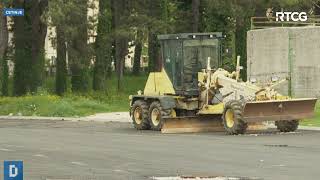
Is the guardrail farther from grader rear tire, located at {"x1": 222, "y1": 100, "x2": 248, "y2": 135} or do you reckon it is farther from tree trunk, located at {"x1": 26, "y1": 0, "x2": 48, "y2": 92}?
grader rear tire, located at {"x1": 222, "y1": 100, "x2": 248, "y2": 135}

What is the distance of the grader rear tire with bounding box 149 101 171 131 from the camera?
25875 millimetres

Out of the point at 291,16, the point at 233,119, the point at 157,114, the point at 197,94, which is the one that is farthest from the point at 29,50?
the point at 233,119

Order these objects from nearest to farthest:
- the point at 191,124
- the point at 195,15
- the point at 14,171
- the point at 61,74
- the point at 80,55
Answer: the point at 14,171 < the point at 191,124 < the point at 80,55 < the point at 61,74 < the point at 195,15

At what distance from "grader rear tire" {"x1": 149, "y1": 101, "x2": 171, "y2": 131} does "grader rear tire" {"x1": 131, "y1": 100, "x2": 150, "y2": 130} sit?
26cm

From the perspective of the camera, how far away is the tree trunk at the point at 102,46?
53156mm

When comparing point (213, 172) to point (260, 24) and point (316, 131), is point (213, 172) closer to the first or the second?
point (316, 131)

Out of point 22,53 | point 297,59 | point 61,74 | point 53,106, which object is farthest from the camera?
point 61,74

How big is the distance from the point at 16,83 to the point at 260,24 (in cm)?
1704

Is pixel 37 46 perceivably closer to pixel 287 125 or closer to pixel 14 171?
pixel 287 125

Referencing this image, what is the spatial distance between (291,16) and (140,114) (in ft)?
78.6

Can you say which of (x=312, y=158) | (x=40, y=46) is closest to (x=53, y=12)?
(x=40, y=46)

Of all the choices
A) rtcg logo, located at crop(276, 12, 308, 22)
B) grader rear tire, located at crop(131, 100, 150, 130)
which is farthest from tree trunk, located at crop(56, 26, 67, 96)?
grader rear tire, located at crop(131, 100, 150, 130)

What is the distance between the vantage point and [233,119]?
23.8 meters

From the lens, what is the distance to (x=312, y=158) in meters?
16.6
